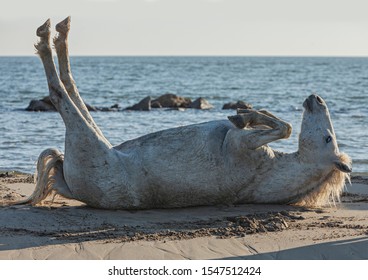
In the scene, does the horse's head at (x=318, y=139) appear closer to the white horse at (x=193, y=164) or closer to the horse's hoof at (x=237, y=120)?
the white horse at (x=193, y=164)

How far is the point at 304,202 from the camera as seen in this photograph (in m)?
7.86

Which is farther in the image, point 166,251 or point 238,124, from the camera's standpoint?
Answer: point 238,124

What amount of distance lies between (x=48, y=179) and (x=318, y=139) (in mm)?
3067

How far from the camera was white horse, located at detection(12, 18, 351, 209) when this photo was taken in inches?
294

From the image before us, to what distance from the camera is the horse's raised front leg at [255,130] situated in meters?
7.41

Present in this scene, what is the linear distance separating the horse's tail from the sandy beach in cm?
14

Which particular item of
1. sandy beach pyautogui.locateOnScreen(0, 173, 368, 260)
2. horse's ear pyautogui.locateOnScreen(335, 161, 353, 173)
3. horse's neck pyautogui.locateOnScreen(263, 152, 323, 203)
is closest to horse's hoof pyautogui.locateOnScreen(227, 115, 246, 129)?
horse's neck pyautogui.locateOnScreen(263, 152, 323, 203)

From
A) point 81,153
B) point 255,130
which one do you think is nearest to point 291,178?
point 255,130

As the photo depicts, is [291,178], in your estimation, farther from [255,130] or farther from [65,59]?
[65,59]

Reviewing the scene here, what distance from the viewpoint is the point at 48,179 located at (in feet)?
25.3

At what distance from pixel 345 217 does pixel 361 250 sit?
4.29 ft
